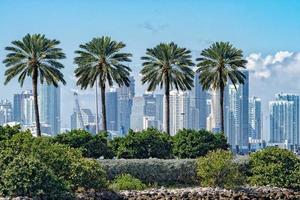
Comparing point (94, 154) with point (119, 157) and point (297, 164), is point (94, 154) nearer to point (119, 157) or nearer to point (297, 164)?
point (119, 157)

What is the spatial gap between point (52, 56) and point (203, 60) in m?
14.9

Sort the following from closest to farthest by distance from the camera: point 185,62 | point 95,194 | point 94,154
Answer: point 95,194 → point 94,154 → point 185,62

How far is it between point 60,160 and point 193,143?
19677mm

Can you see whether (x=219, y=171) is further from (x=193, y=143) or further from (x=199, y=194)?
(x=193, y=143)

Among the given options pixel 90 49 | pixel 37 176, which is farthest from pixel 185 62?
pixel 37 176

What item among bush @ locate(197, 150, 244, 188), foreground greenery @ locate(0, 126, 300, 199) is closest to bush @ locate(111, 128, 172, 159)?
foreground greenery @ locate(0, 126, 300, 199)

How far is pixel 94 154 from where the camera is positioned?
64.2m

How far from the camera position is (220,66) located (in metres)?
80.1

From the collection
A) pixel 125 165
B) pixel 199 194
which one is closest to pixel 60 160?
pixel 125 165

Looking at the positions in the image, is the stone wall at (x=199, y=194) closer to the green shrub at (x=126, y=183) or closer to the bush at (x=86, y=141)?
the green shrub at (x=126, y=183)

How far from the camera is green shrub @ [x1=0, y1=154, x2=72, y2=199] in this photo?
46031mm

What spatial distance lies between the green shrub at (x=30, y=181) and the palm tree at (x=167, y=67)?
32230mm

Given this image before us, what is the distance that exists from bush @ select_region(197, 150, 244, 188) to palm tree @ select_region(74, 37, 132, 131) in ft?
62.3

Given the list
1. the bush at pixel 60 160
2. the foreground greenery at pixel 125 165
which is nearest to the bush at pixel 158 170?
the foreground greenery at pixel 125 165
